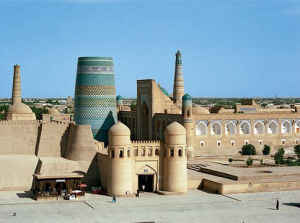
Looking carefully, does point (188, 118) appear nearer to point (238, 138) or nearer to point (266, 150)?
point (238, 138)

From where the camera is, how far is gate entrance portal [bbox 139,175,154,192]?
26312 millimetres

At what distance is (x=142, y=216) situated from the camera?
21.3 meters

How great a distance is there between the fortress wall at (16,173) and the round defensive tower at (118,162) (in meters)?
3.72

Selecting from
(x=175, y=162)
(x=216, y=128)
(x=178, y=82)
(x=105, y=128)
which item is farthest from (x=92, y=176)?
(x=178, y=82)

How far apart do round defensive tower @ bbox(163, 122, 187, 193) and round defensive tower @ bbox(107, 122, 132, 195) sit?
5.67 ft

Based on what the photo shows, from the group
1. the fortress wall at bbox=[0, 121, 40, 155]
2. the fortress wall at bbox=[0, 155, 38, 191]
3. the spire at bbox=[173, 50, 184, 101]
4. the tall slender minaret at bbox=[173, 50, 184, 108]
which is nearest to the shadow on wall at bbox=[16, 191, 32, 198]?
the fortress wall at bbox=[0, 155, 38, 191]

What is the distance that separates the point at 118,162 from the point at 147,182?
2.13 meters

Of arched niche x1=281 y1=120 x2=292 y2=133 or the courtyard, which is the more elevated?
arched niche x1=281 y1=120 x2=292 y2=133

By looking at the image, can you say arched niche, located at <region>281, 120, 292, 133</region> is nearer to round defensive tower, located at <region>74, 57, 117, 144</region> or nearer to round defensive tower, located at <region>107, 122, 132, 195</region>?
round defensive tower, located at <region>74, 57, 117, 144</region>

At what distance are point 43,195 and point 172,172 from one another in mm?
5416

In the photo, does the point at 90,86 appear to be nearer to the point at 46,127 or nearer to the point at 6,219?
the point at 46,127

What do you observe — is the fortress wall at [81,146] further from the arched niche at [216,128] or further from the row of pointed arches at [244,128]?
the arched niche at [216,128]

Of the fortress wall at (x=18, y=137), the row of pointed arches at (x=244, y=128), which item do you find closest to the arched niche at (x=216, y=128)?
the row of pointed arches at (x=244, y=128)

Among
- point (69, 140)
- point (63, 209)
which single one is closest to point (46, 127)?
point (69, 140)
